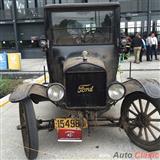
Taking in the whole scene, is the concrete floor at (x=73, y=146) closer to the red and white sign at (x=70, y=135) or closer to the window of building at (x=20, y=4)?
the red and white sign at (x=70, y=135)

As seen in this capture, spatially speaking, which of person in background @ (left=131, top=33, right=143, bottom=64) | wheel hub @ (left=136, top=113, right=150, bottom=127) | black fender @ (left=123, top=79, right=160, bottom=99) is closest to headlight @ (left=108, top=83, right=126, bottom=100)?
black fender @ (left=123, top=79, right=160, bottom=99)

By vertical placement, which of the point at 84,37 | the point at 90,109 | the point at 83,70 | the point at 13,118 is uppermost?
the point at 84,37

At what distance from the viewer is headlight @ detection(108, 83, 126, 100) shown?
15.3 feet

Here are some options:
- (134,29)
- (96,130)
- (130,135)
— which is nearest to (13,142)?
(96,130)

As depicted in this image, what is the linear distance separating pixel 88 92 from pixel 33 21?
17.4m

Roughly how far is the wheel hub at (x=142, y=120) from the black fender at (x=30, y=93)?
149 cm

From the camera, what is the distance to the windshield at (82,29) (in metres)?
5.82

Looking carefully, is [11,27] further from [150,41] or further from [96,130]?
[96,130]

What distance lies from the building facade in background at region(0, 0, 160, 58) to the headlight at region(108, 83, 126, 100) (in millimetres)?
15753

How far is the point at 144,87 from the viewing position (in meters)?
4.70

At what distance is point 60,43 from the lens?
19.2ft

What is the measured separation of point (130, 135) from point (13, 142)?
1.95 metres

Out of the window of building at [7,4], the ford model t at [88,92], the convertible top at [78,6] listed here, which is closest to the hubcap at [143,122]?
the ford model t at [88,92]

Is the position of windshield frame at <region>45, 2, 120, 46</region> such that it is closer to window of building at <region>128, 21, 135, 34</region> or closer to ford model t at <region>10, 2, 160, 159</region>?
ford model t at <region>10, 2, 160, 159</region>
